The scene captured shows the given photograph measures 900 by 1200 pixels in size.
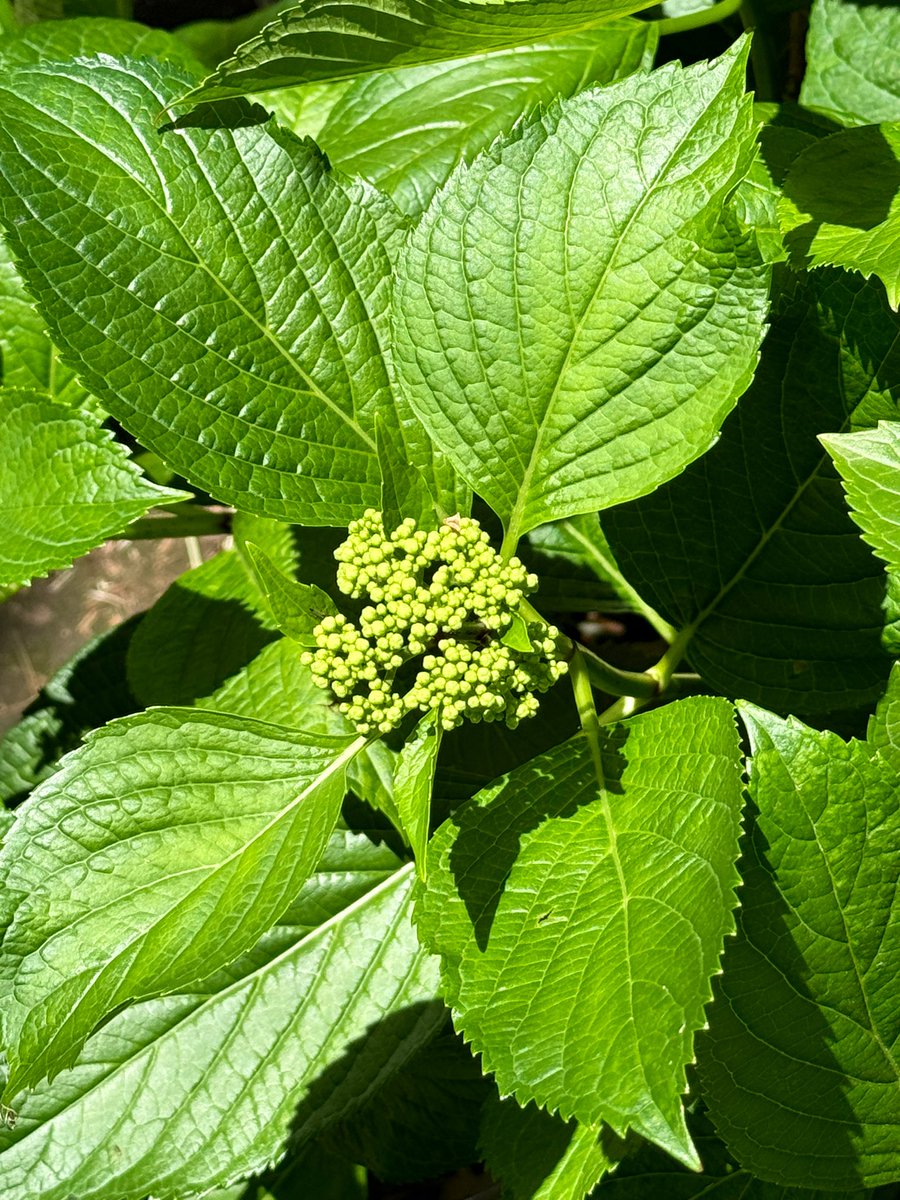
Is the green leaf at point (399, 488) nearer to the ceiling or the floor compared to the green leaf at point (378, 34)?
nearer to the floor

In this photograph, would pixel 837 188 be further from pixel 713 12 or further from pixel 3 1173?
pixel 3 1173

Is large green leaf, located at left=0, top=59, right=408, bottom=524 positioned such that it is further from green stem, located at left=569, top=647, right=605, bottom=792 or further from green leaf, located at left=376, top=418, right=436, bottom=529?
green stem, located at left=569, top=647, right=605, bottom=792

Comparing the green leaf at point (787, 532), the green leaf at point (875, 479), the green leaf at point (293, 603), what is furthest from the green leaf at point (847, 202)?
the green leaf at point (293, 603)

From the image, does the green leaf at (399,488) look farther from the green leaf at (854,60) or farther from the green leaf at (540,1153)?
the green leaf at (854,60)

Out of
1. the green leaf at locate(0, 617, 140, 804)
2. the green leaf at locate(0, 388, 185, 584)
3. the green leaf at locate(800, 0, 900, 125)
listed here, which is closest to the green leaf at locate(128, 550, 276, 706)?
the green leaf at locate(0, 388, 185, 584)

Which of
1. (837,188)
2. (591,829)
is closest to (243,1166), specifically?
(591,829)

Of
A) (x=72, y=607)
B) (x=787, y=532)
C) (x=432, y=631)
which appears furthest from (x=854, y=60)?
(x=72, y=607)
